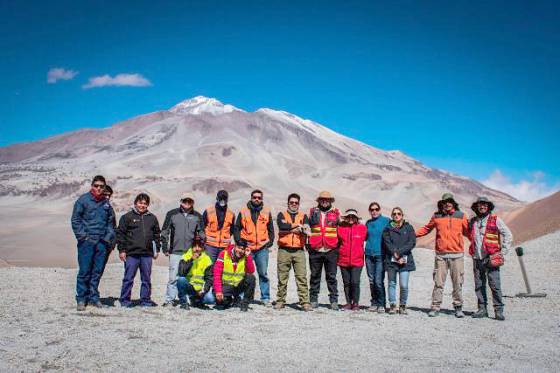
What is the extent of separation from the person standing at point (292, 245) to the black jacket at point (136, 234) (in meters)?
1.88

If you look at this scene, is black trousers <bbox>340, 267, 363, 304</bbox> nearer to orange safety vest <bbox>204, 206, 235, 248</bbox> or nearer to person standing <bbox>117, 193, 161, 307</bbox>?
orange safety vest <bbox>204, 206, 235, 248</bbox>

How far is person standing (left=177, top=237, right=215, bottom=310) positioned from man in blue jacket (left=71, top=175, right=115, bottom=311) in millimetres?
1090

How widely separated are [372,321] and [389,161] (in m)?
134

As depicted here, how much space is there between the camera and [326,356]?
16.0 feet

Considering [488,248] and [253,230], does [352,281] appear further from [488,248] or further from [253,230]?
[488,248]

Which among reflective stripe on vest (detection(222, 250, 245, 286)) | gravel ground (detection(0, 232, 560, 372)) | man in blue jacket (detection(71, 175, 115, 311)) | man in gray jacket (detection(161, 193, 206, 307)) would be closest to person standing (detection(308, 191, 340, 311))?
gravel ground (detection(0, 232, 560, 372))

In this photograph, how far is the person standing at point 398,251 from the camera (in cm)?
744

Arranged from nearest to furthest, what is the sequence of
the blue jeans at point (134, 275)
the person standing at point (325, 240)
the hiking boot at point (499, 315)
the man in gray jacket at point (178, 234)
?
the hiking boot at point (499, 315)
the blue jeans at point (134, 275)
the man in gray jacket at point (178, 234)
the person standing at point (325, 240)

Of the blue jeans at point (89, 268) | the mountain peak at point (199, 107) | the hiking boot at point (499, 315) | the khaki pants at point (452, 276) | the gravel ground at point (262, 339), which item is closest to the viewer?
the gravel ground at point (262, 339)

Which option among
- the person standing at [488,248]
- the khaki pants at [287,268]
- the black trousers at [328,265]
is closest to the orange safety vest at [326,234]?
the black trousers at [328,265]

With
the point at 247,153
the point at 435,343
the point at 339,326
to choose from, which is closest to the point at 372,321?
the point at 339,326

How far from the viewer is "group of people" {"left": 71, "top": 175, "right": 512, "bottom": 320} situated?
7113mm

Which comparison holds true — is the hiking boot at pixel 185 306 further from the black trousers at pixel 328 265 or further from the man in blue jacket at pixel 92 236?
the black trousers at pixel 328 265

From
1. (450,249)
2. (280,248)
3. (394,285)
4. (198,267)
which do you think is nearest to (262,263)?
(280,248)
